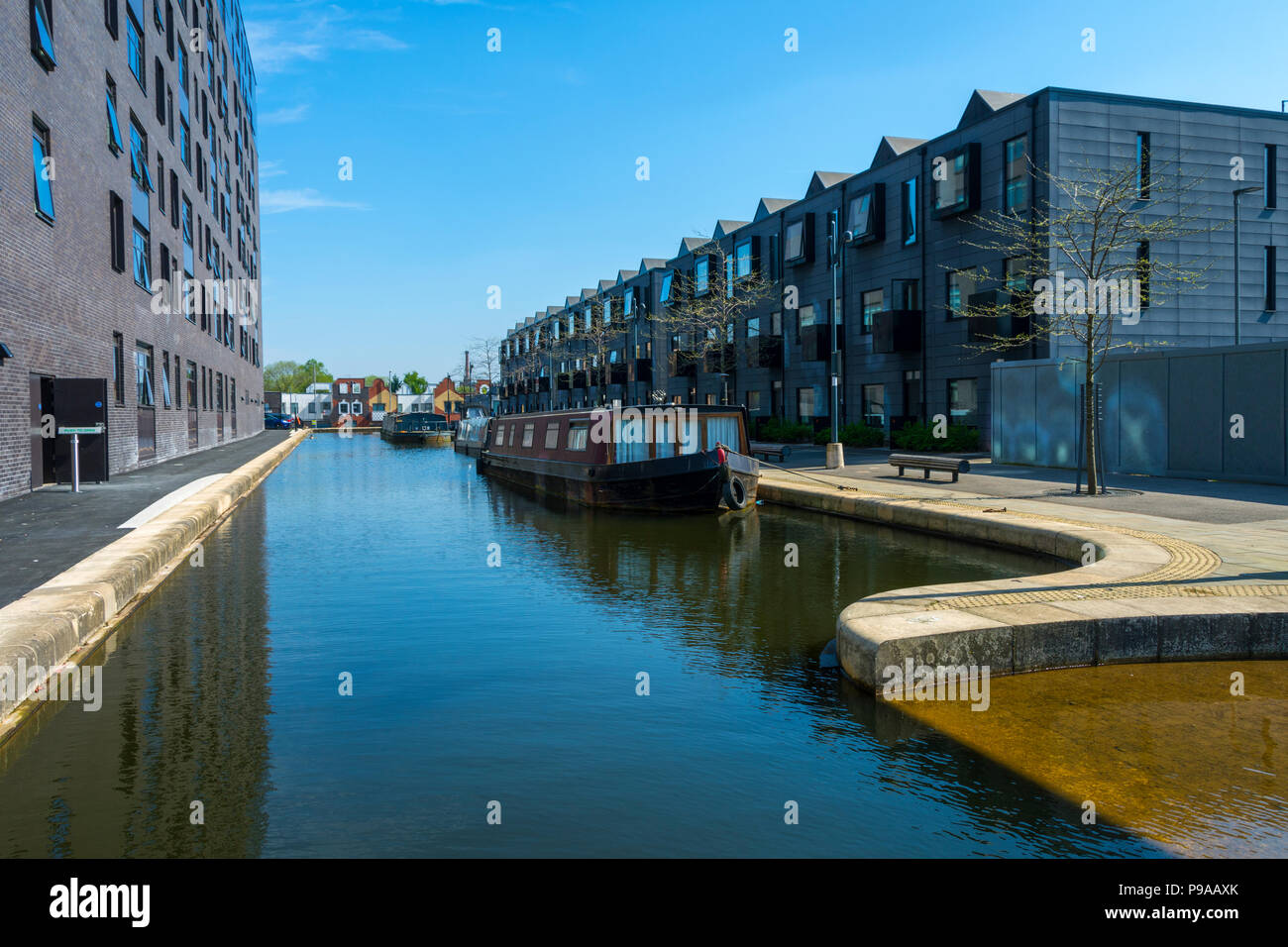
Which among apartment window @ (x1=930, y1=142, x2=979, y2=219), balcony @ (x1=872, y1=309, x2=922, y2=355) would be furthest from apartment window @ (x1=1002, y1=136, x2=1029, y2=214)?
balcony @ (x1=872, y1=309, x2=922, y2=355)

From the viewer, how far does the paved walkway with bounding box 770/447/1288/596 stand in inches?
338

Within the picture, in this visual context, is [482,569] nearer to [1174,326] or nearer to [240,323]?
[1174,326]

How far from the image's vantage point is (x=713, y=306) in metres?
42.8

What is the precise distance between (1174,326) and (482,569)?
74.6ft

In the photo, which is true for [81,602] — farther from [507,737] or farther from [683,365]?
[683,365]

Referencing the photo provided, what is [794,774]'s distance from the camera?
504 centimetres

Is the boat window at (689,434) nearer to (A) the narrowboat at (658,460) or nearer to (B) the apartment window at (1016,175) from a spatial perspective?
(A) the narrowboat at (658,460)

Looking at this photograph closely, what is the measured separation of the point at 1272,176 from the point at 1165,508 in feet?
64.2

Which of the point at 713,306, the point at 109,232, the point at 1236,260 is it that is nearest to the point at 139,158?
the point at 109,232

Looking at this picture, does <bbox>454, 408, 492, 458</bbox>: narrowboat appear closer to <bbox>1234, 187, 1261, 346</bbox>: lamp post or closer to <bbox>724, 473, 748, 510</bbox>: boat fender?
<bbox>724, 473, 748, 510</bbox>: boat fender

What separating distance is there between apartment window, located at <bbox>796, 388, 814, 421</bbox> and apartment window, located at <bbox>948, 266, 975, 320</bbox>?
9.11 meters

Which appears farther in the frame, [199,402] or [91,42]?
[199,402]

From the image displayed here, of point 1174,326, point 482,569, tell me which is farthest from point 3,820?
point 1174,326
